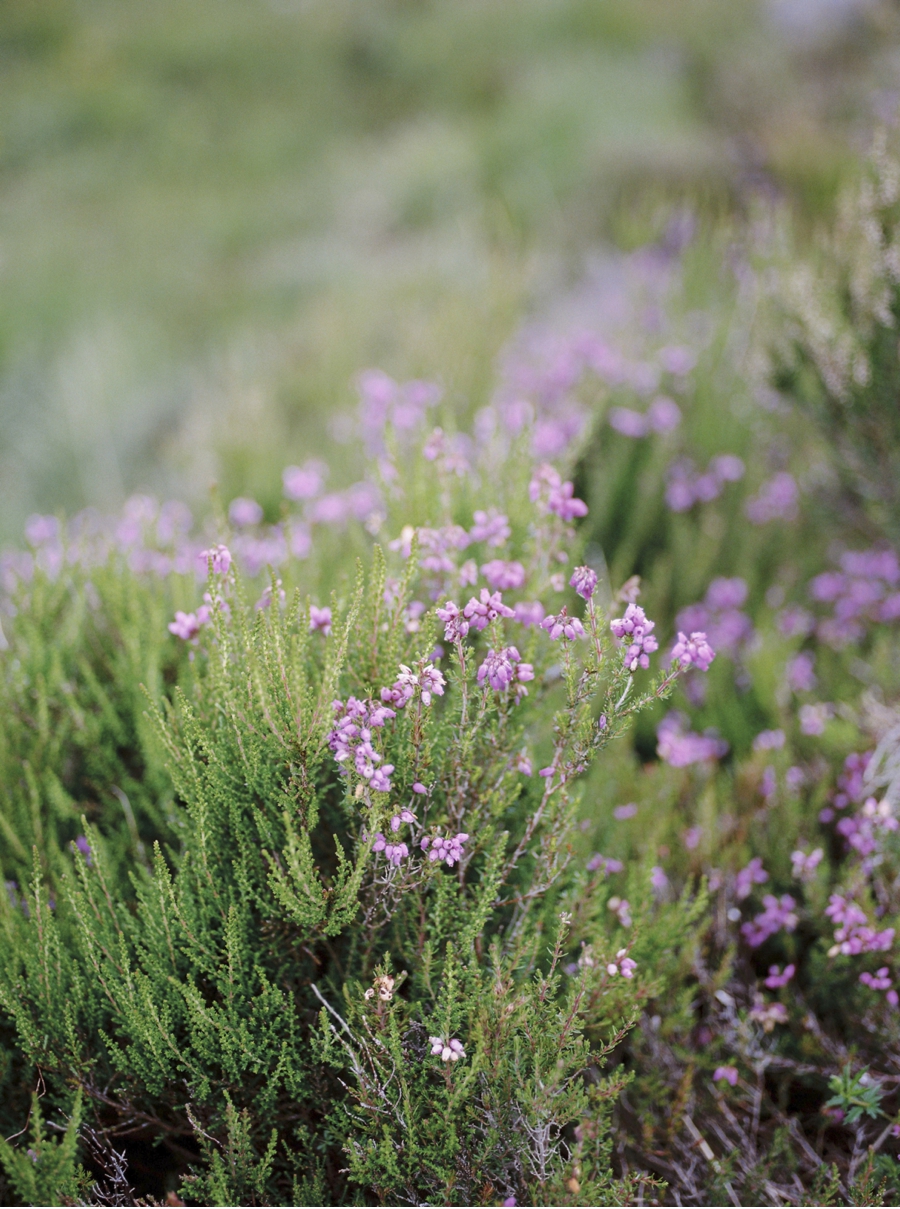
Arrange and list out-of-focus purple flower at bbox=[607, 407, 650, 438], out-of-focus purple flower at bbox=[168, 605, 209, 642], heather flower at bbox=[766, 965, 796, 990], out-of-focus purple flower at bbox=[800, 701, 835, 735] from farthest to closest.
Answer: out-of-focus purple flower at bbox=[607, 407, 650, 438], out-of-focus purple flower at bbox=[800, 701, 835, 735], heather flower at bbox=[766, 965, 796, 990], out-of-focus purple flower at bbox=[168, 605, 209, 642]

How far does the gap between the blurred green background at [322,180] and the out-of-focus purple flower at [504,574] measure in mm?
2122

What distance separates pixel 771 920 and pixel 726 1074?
34cm

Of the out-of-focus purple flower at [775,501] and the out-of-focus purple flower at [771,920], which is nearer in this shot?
the out-of-focus purple flower at [771,920]

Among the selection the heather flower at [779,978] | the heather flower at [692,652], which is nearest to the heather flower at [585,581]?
the heather flower at [692,652]

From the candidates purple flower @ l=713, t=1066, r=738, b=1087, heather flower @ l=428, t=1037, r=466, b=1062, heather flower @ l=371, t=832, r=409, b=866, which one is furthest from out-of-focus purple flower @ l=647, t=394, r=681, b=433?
heather flower @ l=428, t=1037, r=466, b=1062

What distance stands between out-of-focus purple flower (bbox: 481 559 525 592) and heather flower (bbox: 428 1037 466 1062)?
0.84 metres

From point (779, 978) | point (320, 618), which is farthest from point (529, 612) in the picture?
point (779, 978)

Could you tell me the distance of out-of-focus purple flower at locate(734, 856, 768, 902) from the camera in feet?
5.90

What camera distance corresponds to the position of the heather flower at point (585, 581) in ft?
4.09

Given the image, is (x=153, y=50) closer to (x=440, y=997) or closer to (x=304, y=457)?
(x=304, y=457)

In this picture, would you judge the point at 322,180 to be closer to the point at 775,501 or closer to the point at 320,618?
the point at 775,501

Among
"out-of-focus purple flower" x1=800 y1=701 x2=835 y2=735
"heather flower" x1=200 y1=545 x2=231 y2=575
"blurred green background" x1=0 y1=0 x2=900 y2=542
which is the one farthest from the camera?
"blurred green background" x1=0 y1=0 x2=900 y2=542

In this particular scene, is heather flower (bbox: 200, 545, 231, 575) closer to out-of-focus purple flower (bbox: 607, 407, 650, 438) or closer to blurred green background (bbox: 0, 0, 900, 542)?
out-of-focus purple flower (bbox: 607, 407, 650, 438)

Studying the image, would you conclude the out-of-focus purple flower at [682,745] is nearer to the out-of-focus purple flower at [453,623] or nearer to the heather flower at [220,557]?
→ the out-of-focus purple flower at [453,623]
